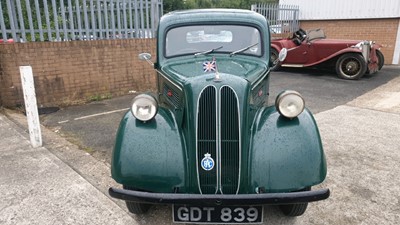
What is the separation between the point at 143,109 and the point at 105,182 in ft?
4.25

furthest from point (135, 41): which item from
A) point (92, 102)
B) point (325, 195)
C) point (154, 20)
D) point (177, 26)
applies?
point (325, 195)

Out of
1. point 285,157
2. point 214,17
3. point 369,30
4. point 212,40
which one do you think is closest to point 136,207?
point 285,157

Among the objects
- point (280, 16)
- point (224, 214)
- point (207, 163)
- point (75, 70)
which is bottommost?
point (224, 214)

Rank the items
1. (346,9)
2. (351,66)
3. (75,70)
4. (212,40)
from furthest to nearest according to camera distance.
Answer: (346,9)
(351,66)
(75,70)
(212,40)

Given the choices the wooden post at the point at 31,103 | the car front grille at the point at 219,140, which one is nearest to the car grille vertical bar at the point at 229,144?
the car front grille at the point at 219,140

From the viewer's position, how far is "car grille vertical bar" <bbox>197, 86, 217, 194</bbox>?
2332 millimetres

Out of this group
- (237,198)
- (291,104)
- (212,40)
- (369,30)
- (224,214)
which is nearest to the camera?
(237,198)

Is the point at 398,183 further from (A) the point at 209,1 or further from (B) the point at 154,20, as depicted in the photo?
(A) the point at 209,1

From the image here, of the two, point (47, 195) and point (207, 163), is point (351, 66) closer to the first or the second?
point (207, 163)

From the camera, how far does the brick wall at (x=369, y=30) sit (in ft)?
40.8

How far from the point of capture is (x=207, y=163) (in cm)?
233

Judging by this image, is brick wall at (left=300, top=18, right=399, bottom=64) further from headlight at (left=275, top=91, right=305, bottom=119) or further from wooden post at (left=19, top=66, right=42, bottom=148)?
wooden post at (left=19, top=66, right=42, bottom=148)

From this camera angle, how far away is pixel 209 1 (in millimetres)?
67750

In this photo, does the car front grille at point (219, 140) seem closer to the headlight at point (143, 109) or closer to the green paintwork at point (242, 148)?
the green paintwork at point (242, 148)
